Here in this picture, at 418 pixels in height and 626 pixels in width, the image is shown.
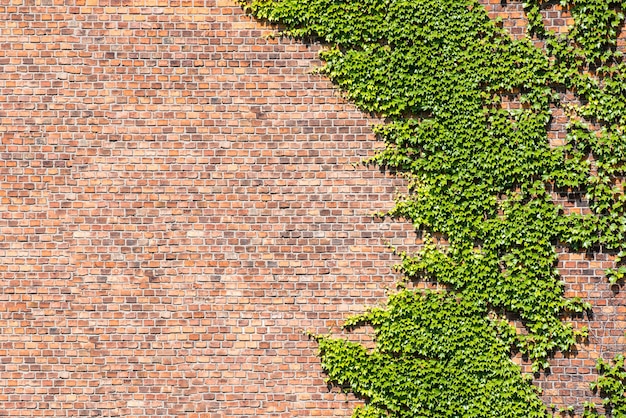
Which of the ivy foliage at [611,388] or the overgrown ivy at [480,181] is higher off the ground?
the overgrown ivy at [480,181]

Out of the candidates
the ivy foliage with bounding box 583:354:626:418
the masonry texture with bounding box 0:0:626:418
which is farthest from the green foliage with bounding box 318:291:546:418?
the ivy foliage with bounding box 583:354:626:418

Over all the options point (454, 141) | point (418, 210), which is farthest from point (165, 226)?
point (454, 141)

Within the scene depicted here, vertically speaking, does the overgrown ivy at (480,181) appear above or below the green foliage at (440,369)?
above

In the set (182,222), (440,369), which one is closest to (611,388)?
(440,369)

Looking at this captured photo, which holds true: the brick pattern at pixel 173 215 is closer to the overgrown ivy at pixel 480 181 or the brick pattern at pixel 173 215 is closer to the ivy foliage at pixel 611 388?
the overgrown ivy at pixel 480 181

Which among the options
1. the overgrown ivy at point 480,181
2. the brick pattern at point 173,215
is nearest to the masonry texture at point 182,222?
the brick pattern at point 173,215

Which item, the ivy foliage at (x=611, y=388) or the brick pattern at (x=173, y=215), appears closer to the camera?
the ivy foliage at (x=611, y=388)

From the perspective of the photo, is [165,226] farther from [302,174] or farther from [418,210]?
[418,210]
